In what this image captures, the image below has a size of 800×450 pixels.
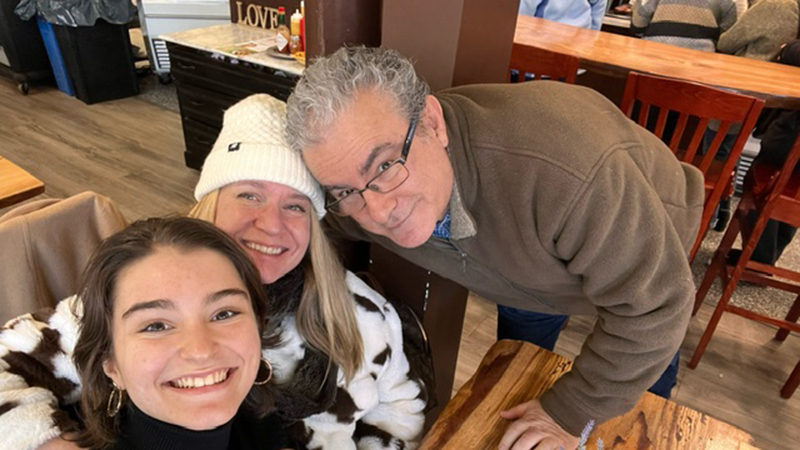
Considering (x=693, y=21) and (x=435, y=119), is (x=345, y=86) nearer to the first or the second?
(x=435, y=119)

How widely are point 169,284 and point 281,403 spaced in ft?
1.34

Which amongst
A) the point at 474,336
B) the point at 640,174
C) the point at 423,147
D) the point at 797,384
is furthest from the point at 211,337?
the point at 797,384

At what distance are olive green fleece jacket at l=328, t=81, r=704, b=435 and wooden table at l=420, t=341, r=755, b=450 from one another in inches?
2.0

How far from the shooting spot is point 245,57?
304cm

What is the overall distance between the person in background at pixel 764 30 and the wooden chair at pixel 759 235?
3.22 feet

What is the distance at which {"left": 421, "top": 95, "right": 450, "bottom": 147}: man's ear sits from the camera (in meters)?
1.01

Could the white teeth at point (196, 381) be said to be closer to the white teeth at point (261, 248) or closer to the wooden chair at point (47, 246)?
the white teeth at point (261, 248)

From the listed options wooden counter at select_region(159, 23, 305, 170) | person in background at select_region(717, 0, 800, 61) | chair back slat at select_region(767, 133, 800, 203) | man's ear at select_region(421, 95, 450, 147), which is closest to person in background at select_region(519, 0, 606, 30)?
person in background at select_region(717, 0, 800, 61)

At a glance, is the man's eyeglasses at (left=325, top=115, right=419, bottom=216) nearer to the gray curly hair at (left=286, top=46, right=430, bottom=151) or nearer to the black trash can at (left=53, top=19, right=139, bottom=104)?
the gray curly hair at (left=286, top=46, right=430, bottom=151)

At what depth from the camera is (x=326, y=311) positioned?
1.16 meters

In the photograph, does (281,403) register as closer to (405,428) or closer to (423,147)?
(405,428)

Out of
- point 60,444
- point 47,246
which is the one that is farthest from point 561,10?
point 60,444

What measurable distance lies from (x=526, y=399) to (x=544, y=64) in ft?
4.92

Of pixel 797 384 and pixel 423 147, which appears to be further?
pixel 797 384
